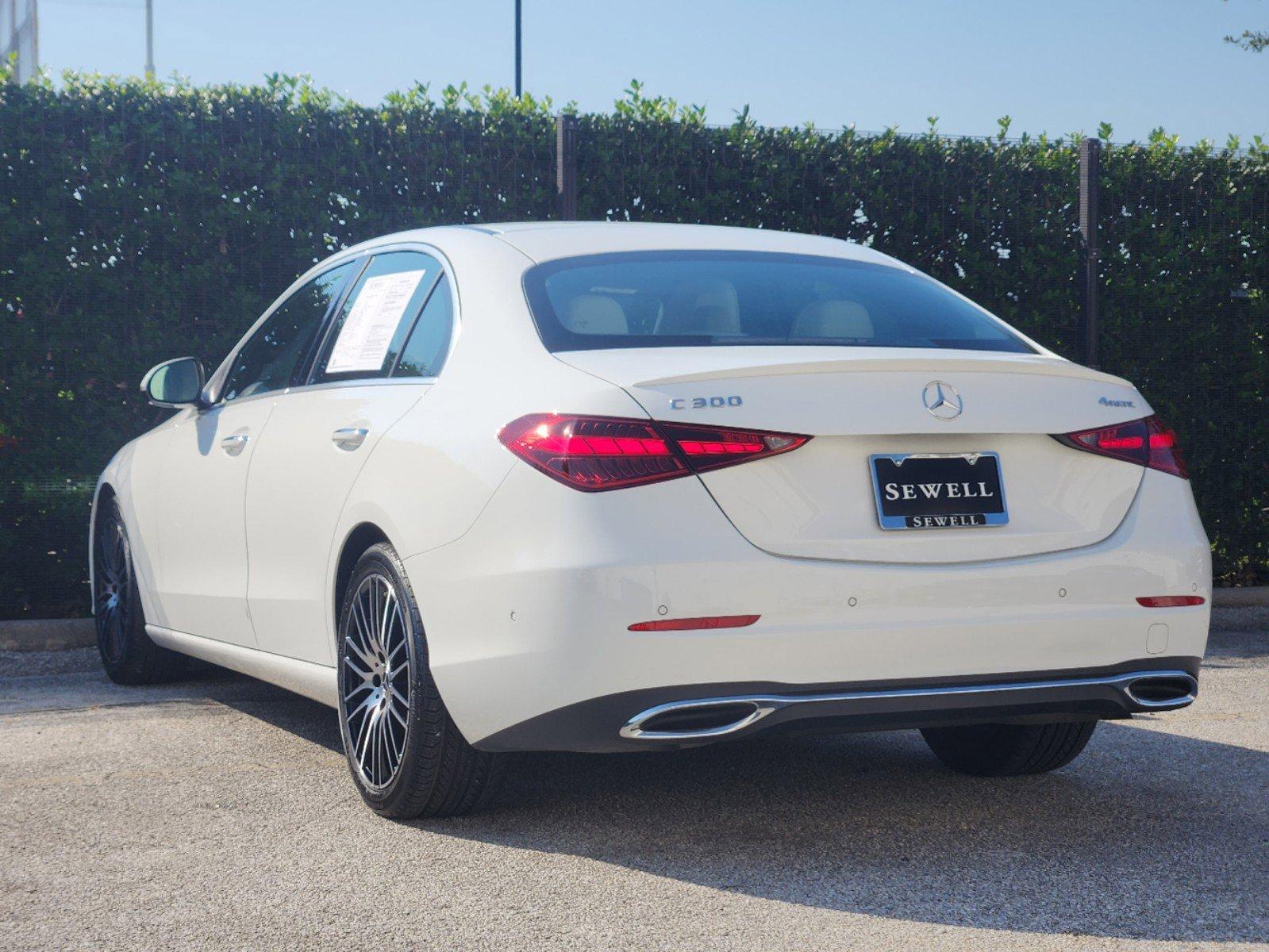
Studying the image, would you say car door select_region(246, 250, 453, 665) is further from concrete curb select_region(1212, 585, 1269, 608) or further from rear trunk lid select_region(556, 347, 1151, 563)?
concrete curb select_region(1212, 585, 1269, 608)

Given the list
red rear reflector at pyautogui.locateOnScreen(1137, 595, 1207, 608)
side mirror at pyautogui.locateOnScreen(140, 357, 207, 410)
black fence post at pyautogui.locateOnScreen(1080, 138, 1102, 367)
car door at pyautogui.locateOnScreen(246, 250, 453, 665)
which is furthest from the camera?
black fence post at pyautogui.locateOnScreen(1080, 138, 1102, 367)

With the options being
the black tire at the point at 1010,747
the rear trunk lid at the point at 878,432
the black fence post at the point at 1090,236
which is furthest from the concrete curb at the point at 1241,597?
the rear trunk lid at the point at 878,432

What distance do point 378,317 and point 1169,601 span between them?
2501 millimetres

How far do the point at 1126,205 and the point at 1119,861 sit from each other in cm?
700

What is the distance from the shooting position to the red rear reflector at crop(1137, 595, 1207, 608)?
3.90 meters

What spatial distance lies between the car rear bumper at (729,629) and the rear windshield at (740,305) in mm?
632

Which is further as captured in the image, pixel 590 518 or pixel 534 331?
pixel 534 331

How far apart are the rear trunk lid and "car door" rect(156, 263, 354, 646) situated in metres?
1.85

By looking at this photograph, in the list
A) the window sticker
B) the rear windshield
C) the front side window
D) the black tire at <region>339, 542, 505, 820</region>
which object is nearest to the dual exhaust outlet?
the black tire at <region>339, 542, 505, 820</region>

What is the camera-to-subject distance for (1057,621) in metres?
3.79

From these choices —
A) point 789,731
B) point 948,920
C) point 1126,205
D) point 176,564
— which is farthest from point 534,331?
point 1126,205

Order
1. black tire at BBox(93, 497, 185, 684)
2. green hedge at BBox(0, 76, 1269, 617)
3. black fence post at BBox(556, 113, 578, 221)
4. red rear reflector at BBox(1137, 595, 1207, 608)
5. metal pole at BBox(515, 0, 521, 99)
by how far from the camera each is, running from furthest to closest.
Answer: metal pole at BBox(515, 0, 521, 99) < black fence post at BBox(556, 113, 578, 221) < green hedge at BBox(0, 76, 1269, 617) < black tire at BBox(93, 497, 185, 684) < red rear reflector at BBox(1137, 595, 1207, 608)

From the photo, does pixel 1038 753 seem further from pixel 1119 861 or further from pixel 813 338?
pixel 813 338

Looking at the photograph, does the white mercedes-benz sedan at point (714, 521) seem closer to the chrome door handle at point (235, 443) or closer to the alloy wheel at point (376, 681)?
the alloy wheel at point (376, 681)
